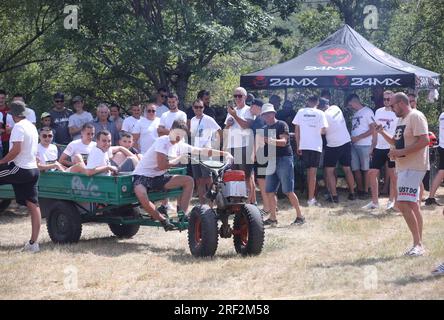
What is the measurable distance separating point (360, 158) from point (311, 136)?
1242 mm

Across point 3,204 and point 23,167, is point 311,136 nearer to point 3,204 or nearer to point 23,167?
point 3,204

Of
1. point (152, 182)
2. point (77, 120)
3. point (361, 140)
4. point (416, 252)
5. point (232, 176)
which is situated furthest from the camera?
point (361, 140)

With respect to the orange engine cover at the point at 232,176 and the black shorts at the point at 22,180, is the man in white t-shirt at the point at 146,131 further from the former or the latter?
the orange engine cover at the point at 232,176

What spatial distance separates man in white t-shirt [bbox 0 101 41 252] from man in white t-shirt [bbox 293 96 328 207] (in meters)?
4.88

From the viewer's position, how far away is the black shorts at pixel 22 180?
948cm

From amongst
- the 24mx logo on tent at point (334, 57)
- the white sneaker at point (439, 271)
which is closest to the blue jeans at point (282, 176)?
the white sneaker at point (439, 271)

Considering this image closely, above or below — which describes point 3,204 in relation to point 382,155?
below

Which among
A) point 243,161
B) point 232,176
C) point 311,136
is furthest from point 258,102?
point 232,176

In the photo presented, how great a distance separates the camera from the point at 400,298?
677 cm

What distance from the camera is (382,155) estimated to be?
12648 millimetres

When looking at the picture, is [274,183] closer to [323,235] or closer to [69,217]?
[323,235]

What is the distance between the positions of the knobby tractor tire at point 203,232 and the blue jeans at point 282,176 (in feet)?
8.08

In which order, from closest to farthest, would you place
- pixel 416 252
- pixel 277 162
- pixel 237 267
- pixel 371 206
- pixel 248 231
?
pixel 237 267
pixel 416 252
pixel 248 231
pixel 277 162
pixel 371 206

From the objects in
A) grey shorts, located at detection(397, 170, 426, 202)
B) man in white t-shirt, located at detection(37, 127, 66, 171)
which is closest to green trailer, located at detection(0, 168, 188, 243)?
man in white t-shirt, located at detection(37, 127, 66, 171)
